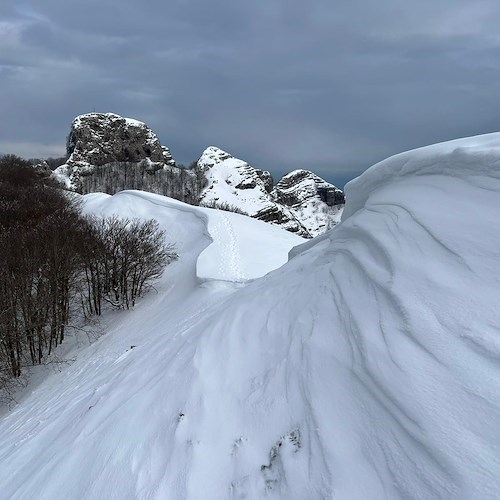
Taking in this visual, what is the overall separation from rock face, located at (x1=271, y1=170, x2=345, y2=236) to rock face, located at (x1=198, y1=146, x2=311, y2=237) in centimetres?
3568

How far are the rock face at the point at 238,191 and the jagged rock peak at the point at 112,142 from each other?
13.0m

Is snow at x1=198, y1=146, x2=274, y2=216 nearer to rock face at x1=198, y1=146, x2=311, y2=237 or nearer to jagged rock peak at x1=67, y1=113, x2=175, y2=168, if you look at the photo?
rock face at x1=198, y1=146, x2=311, y2=237

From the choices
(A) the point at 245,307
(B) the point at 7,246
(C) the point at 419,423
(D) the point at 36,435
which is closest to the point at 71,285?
(B) the point at 7,246

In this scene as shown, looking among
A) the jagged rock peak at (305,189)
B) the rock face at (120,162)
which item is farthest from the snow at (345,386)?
the jagged rock peak at (305,189)

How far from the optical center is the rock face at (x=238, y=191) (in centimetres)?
8894

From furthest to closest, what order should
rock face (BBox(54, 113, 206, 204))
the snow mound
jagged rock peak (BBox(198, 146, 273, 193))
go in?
1. jagged rock peak (BBox(198, 146, 273, 193))
2. rock face (BBox(54, 113, 206, 204))
3. the snow mound

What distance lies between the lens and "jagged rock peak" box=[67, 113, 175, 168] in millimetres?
98188

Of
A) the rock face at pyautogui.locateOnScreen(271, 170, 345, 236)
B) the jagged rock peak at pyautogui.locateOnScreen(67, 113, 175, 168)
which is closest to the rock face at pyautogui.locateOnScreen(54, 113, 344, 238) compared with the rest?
the jagged rock peak at pyautogui.locateOnScreen(67, 113, 175, 168)

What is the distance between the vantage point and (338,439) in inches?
112

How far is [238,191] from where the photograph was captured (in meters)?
97.7

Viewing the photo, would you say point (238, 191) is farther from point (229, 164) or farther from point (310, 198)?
point (310, 198)

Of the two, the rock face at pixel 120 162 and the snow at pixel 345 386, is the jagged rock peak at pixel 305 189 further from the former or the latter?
the snow at pixel 345 386

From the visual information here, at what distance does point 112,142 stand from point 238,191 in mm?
38581

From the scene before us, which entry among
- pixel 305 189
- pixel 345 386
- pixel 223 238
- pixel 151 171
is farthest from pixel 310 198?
pixel 345 386
